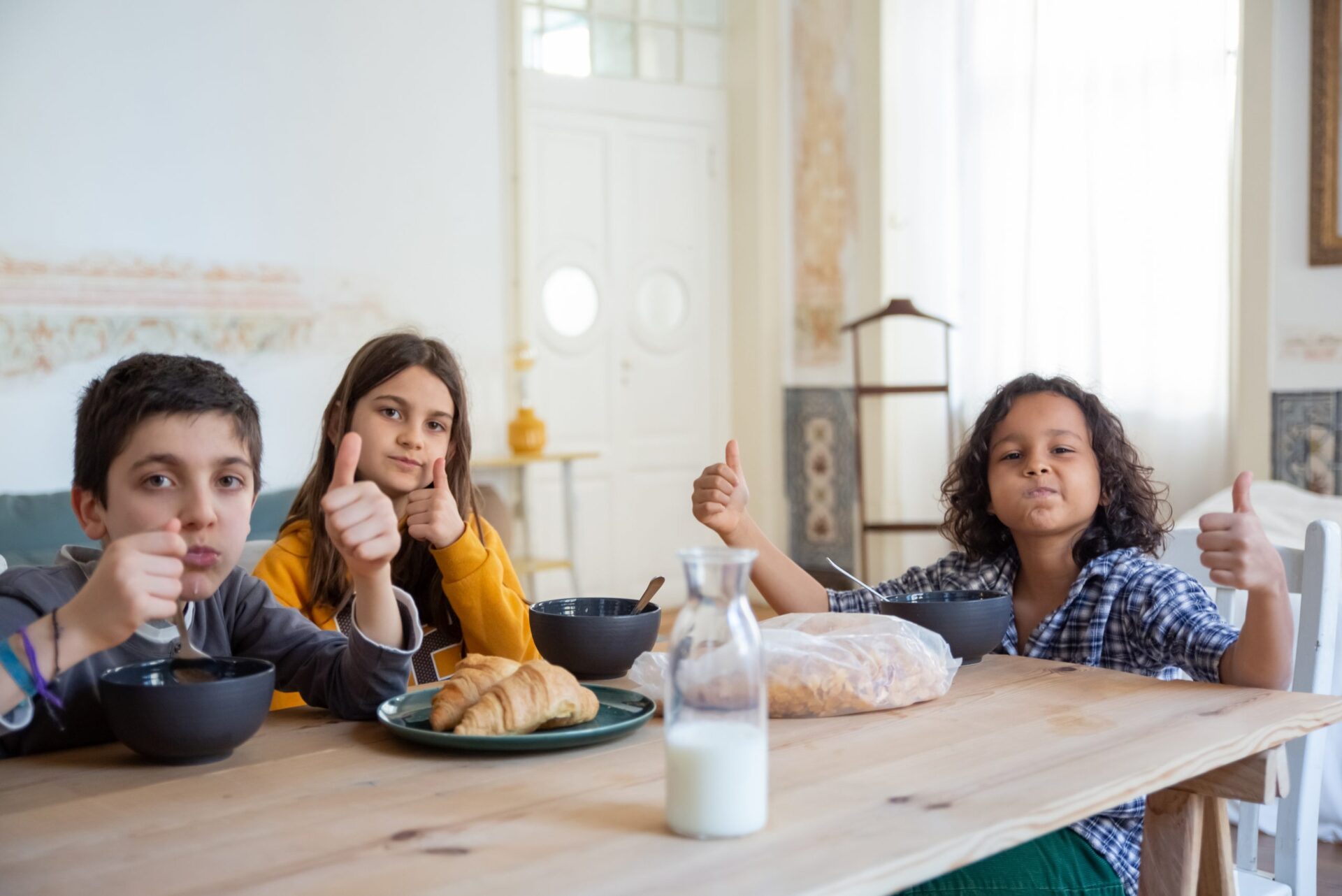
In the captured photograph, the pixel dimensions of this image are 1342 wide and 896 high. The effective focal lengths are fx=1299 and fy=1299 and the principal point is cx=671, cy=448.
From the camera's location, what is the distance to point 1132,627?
5.27ft

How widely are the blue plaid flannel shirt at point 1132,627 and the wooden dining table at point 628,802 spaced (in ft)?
0.33

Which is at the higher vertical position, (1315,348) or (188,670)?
(1315,348)

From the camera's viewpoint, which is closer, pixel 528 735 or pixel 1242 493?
pixel 528 735

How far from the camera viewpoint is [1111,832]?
4.57ft

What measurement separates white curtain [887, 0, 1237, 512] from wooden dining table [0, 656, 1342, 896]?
371 cm

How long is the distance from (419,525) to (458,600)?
124mm

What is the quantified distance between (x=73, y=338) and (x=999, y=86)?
11.9 ft

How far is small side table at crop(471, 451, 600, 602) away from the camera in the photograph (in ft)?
16.4

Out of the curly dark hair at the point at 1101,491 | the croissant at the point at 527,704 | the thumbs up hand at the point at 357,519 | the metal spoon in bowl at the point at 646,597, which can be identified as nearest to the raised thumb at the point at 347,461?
the thumbs up hand at the point at 357,519

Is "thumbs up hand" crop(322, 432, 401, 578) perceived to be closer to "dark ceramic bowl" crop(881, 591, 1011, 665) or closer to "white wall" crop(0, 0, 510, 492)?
"dark ceramic bowl" crop(881, 591, 1011, 665)

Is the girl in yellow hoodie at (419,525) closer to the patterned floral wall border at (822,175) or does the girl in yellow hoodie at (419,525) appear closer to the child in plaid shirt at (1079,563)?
the child in plaid shirt at (1079,563)

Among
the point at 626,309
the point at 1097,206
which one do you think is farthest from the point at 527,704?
the point at 626,309

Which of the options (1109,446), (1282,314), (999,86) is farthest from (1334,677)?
(999,86)

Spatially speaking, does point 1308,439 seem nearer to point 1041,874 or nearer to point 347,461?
point 1041,874
